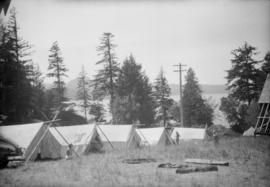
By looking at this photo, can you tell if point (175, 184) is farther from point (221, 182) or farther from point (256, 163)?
point (256, 163)

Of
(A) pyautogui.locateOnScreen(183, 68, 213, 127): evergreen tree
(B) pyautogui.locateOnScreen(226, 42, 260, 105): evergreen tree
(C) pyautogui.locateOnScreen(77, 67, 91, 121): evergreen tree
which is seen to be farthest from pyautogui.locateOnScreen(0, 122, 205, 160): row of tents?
(A) pyautogui.locateOnScreen(183, 68, 213, 127): evergreen tree

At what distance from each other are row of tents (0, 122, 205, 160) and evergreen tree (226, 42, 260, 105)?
15.2 meters

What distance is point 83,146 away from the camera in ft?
67.2

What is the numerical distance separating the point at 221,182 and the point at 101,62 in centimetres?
3403

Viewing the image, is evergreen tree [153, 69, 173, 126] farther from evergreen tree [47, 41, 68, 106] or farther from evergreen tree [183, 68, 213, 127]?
evergreen tree [47, 41, 68, 106]

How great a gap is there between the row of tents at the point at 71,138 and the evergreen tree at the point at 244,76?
15.2m

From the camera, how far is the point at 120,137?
24.2m

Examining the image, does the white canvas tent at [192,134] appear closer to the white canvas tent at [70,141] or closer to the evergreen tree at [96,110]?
the evergreen tree at [96,110]

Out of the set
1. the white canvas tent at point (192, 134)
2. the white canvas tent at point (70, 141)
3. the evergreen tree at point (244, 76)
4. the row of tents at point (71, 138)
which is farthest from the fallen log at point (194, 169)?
the evergreen tree at point (244, 76)

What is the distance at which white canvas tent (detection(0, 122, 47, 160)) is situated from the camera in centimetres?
1700

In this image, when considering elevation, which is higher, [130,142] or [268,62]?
[268,62]

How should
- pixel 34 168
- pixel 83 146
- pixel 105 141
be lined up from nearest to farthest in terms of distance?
pixel 34 168 → pixel 83 146 → pixel 105 141


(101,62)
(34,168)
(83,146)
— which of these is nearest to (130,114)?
(101,62)

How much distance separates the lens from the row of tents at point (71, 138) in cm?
1745
